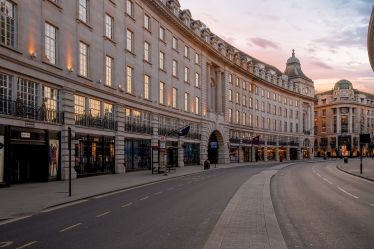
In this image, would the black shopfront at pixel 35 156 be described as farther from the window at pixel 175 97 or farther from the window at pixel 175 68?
the window at pixel 175 68

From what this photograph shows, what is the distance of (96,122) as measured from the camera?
1275 inches

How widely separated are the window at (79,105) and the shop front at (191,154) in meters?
23.2

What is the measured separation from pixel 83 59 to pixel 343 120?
131 m

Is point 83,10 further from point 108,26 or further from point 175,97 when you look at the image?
point 175,97

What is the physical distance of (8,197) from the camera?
17000 millimetres

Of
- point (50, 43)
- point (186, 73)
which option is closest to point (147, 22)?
point (186, 73)

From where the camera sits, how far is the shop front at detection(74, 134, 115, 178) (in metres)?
29.9

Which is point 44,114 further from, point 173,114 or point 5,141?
point 173,114

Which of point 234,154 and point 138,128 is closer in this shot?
point 138,128

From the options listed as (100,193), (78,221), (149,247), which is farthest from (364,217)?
(100,193)

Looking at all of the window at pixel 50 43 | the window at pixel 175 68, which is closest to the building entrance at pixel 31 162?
the window at pixel 50 43

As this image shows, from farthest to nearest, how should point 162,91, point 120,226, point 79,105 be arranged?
point 162,91 → point 79,105 → point 120,226

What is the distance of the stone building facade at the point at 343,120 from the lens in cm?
14112

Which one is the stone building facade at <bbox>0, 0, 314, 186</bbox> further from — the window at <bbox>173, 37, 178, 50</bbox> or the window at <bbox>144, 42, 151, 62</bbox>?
the window at <bbox>173, 37, 178, 50</bbox>
